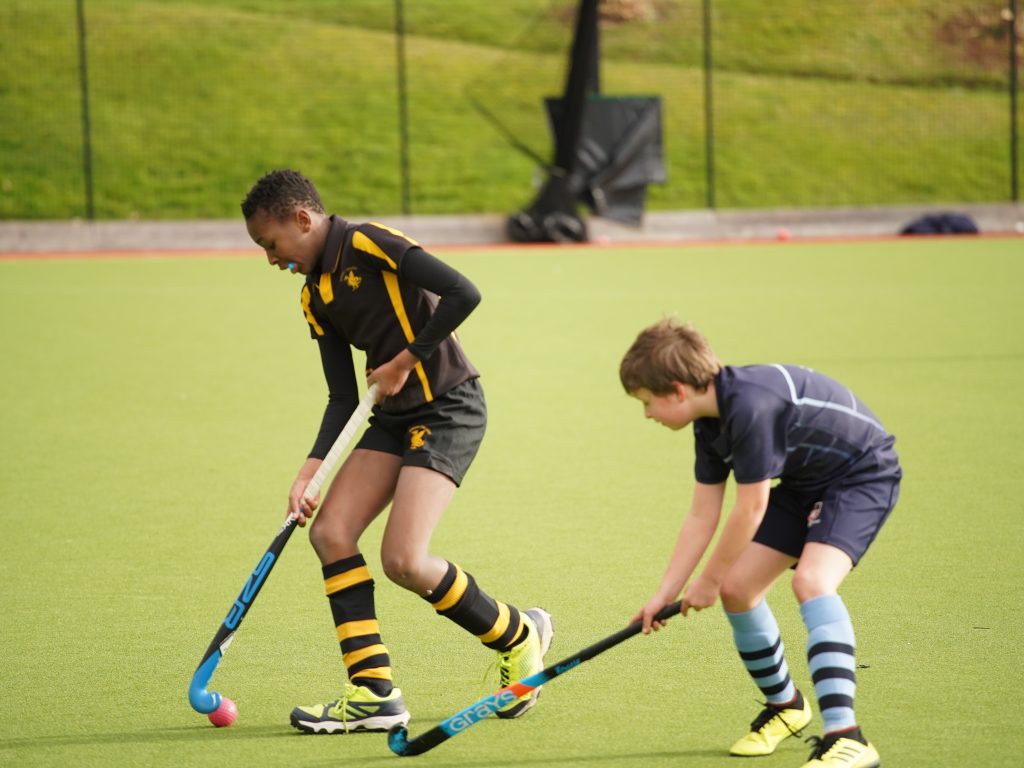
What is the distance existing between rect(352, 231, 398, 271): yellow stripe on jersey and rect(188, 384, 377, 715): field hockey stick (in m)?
0.34

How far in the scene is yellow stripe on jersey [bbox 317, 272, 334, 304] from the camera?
4.09 meters

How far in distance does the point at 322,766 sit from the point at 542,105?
49.1ft

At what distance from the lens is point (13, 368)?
995 centimetres

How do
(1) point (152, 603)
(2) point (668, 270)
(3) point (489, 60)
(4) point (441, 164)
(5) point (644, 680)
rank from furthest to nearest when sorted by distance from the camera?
(3) point (489, 60) → (4) point (441, 164) → (2) point (668, 270) → (1) point (152, 603) → (5) point (644, 680)

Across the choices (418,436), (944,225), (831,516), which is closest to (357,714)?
(418,436)

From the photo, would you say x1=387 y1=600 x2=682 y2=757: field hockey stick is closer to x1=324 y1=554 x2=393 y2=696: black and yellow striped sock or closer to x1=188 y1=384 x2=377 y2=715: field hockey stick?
x1=324 y1=554 x2=393 y2=696: black and yellow striped sock

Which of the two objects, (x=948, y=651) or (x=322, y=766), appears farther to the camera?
(x=948, y=651)

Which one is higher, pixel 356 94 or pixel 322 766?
pixel 356 94

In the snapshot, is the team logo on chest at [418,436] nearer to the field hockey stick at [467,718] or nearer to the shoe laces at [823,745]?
the field hockey stick at [467,718]

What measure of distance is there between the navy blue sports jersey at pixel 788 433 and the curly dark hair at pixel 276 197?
124cm

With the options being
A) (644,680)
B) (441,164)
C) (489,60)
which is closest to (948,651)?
(644,680)

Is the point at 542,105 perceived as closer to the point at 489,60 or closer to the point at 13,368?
the point at 489,60

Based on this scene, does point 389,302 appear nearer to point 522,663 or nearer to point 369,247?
point 369,247

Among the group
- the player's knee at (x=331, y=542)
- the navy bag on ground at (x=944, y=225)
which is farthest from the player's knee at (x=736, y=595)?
the navy bag on ground at (x=944, y=225)
